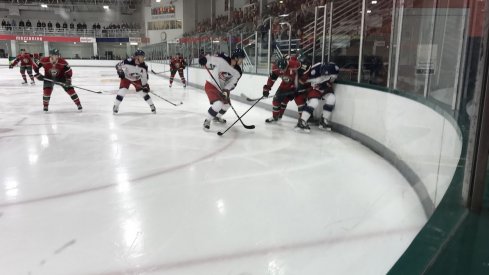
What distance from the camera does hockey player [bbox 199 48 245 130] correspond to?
488cm

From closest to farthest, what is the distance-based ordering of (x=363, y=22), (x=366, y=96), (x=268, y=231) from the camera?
(x=268, y=231)
(x=366, y=96)
(x=363, y=22)

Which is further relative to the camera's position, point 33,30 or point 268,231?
point 33,30

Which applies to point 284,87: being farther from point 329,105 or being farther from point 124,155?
point 124,155

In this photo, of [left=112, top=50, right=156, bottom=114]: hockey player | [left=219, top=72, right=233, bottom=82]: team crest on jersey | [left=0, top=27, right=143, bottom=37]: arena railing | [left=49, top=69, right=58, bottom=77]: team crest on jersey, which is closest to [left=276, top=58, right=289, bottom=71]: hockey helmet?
[left=219, top=72, right=233, bottom=82]: team crest on jersey

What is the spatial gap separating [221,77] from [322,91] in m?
1.33

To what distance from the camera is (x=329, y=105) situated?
186 inches

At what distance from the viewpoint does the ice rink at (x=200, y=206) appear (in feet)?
5.43

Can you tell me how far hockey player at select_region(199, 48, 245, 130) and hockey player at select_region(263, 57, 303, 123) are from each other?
53 cm

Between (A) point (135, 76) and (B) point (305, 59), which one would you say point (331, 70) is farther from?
(A) point (135, 76)

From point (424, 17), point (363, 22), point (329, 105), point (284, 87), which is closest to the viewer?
point (424, 17)

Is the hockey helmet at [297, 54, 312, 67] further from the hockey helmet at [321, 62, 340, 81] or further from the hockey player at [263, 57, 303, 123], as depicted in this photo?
the hockey helmet at [321, 62, 340, 81]

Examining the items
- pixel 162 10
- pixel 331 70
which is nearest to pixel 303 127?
pixel 331 70

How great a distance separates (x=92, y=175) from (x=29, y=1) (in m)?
33.1

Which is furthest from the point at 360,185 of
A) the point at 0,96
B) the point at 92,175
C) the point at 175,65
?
the point at 175,65
